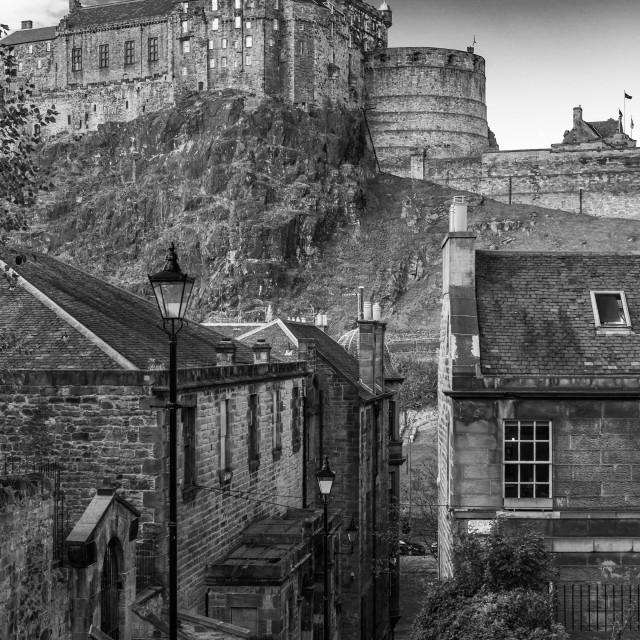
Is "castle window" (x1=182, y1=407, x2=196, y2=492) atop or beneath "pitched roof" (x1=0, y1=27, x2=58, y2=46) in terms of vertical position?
beneath

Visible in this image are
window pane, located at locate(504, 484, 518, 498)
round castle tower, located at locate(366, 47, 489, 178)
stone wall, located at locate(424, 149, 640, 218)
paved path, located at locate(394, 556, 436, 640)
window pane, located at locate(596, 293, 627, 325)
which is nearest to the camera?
window pane, located at locate(504, 484, 518, 498)

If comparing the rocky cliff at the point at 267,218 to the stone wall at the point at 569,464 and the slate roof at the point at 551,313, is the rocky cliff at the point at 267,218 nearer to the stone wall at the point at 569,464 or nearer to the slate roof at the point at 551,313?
the slate roof at the point at 551,313

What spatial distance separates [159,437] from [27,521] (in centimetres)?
377

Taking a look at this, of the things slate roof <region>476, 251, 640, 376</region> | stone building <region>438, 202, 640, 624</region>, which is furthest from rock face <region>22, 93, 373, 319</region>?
stone building <region>438, 202, 640, 624</region>

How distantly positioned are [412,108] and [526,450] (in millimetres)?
90396

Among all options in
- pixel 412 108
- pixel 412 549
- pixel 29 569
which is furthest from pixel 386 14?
pixel 29 569

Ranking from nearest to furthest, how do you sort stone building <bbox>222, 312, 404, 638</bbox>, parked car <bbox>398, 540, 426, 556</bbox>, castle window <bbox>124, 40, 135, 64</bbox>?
stone building <bbox>222, 312, 404, 638</bbox> → parked car <bbox>398, 540, 426, 556</bbox> → castle window <bbox>124, 40, 135, 64</bbox>

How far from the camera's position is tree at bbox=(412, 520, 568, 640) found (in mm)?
16484

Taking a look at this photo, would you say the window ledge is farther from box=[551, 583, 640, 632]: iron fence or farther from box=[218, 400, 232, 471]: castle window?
box=[218, 400, 232, 471]: castle window

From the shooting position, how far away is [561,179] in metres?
100

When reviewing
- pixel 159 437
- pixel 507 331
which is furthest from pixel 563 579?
pixel 159 437

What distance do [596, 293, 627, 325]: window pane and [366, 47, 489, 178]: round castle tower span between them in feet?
282

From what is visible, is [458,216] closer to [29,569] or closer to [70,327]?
[70,327]

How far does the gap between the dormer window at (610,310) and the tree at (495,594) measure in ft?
14.5
